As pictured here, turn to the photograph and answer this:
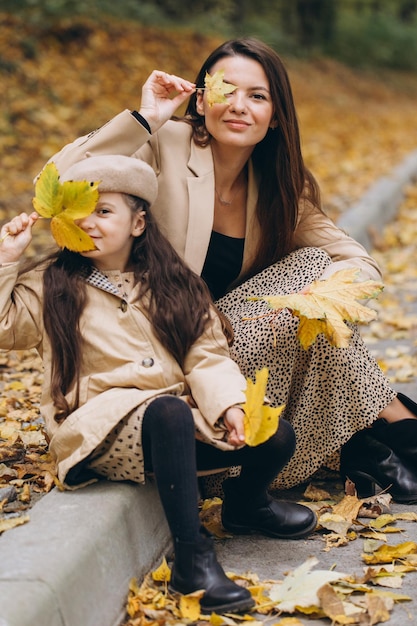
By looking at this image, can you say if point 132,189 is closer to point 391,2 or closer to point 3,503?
point 3,503

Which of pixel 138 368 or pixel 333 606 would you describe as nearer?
pixel 333 606

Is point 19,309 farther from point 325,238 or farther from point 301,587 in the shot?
point 325,238

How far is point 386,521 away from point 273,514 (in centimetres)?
41

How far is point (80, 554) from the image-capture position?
229 cm

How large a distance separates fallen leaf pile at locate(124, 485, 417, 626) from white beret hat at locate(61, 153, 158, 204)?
44.4 inches

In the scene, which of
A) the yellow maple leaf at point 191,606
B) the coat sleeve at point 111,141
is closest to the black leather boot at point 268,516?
the yellow maple leaf at point 191,606

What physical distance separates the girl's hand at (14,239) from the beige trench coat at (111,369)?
4 centimetres

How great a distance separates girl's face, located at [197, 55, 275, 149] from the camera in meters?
3.29

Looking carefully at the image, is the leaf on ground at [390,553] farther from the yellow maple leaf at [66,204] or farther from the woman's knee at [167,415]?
the yellow maple leaf at [66,204]

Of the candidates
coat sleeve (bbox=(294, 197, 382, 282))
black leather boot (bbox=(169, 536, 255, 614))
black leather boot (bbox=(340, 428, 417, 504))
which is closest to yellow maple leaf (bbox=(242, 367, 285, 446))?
black leather boot (bbox=(169, 536, 255, 614))

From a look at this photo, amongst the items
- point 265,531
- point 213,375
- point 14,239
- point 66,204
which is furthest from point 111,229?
point 265,531

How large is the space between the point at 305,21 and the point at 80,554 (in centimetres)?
2325

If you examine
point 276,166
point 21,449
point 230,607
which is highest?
point 276,166

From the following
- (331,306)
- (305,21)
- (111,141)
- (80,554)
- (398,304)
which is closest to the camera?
(80,554)
